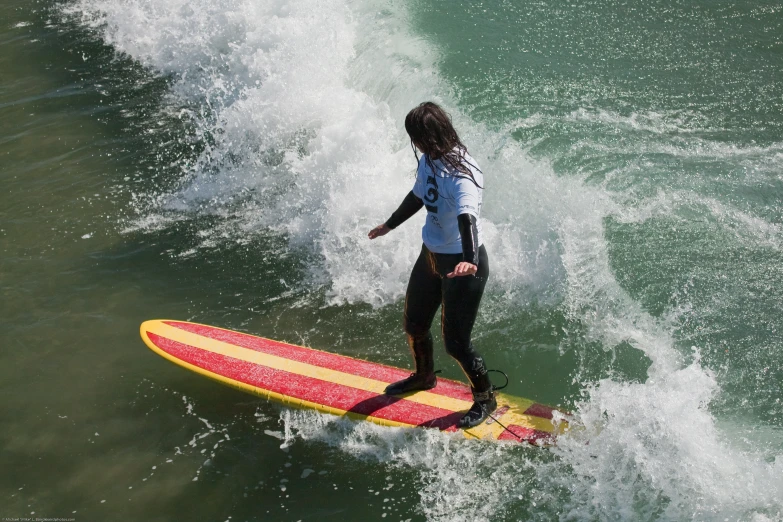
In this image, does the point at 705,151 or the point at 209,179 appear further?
the point at 209,179

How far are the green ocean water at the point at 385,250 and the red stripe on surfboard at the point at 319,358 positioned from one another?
269 mm

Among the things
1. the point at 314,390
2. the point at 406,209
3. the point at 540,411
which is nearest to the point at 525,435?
the point at 540,411

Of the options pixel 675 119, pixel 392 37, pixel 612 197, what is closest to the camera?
pixel 612 197

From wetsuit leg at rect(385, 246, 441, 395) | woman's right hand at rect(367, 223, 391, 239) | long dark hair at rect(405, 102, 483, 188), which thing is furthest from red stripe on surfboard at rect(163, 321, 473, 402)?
long dark hair at rect(405, 102, 483, 188)

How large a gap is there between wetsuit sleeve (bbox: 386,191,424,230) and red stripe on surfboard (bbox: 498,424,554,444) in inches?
57.5

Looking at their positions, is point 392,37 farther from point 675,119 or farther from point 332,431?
point 332,431

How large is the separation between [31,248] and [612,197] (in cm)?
548

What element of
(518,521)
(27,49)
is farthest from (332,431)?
(27,49)

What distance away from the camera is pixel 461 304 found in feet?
13.5

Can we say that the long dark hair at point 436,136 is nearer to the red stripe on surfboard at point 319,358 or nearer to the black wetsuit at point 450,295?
the black wetsuit at point 450,295

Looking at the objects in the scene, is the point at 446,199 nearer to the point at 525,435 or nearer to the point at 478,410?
the point at 478,410

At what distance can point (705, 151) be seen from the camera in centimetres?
719

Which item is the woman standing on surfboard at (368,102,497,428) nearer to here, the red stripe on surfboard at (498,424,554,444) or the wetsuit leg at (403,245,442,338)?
the wetsuit leg at (403,245,442,338)

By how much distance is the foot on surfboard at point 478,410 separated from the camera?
15.1 ft
